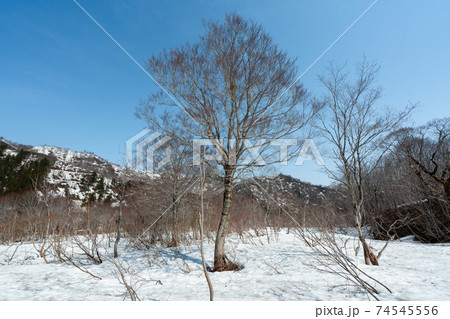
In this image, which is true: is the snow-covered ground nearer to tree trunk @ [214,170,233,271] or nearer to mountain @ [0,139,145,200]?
tree trunk @ [214,170,233,271]

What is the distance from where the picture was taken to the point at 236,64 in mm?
6207

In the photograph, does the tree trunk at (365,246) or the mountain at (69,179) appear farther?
the mountain at (69,179)

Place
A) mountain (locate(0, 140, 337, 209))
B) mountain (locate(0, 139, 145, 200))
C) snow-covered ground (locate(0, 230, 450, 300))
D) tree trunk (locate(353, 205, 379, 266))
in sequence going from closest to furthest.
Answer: snow-covered ground (locate(0, 230, 450, 300)), tree trunk (locate(353, 205, 379, 266)), mountain (locate(0, 140, 337, 209)), mountain (locate(0, 139, 145, 200))

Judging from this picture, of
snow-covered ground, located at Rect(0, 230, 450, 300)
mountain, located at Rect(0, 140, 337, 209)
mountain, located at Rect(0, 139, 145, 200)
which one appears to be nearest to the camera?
snow-covered ground, located at Rect(0, 230, 450, 300)

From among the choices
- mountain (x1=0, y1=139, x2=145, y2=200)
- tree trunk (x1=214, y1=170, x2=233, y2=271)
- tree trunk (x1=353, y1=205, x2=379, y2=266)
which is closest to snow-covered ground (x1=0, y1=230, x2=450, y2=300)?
tree trunk (x1=214, y1=170, x2=233, y2=271)

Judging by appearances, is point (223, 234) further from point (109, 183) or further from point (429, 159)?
point (109, 183)

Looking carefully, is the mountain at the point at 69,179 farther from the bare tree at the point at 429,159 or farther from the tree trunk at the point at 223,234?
the bare tree at the point at 429,159

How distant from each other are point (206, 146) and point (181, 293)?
13.7 feet

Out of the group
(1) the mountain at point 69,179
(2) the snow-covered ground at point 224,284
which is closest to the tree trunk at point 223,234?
(2) the snow-covered ground at point 224,284

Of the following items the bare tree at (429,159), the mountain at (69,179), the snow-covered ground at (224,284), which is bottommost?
the snow-covered ground at (224,284)

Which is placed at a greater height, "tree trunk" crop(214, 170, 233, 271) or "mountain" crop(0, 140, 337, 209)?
"mountain" crop(0, 140, 337, 209)

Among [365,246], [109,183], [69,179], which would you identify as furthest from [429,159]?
[69,179]

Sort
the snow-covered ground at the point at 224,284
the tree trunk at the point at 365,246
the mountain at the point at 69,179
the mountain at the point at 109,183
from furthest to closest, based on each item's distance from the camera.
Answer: the mountain at the point at 69,179 → the mountain at the point at 109,183 → the tree trunk at the point at 365,246 → the snow-covered ground at the point at 224,284

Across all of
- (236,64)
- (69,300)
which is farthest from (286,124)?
(69,300)
